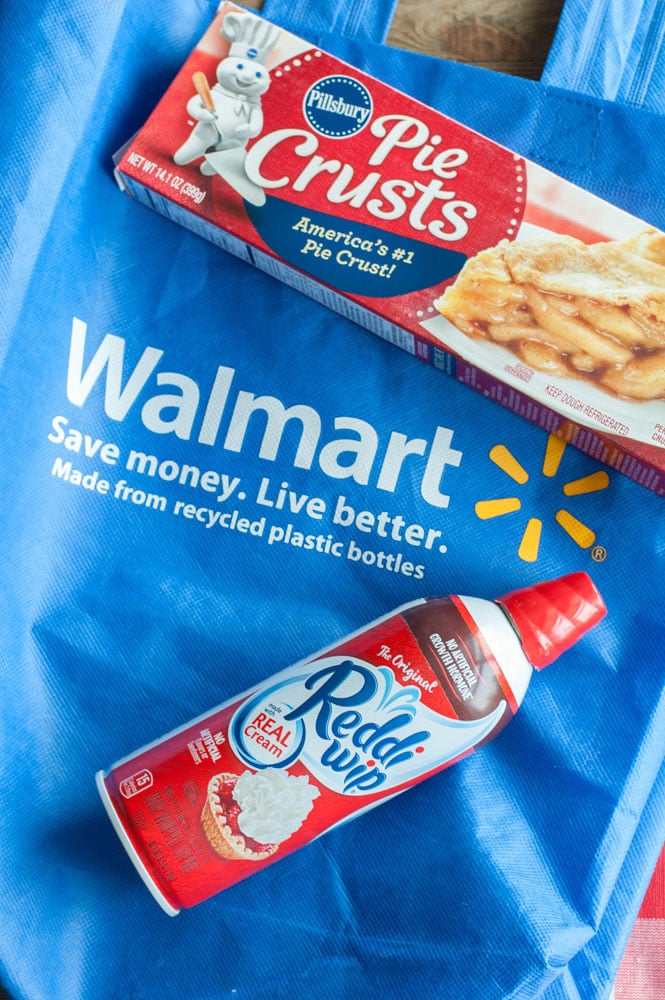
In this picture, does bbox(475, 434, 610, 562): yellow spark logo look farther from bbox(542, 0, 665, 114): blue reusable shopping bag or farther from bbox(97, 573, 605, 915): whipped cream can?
bbox(542, 0, 665, 114): blue reusable shopping bag

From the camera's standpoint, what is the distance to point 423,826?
73cm

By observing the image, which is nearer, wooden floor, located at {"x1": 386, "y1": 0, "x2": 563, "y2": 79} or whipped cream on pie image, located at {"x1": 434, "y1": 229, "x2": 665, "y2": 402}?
whipped cream on pie image, located at {"x1": 434, "y1": 229, "x2": 665, "y2": 402}

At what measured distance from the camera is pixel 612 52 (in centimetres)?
76

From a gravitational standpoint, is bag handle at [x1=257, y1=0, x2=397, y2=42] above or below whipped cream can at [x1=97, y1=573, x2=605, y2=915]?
above

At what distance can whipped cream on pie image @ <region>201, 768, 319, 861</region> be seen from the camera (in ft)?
2.14

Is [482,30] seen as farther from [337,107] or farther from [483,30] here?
[337,107]

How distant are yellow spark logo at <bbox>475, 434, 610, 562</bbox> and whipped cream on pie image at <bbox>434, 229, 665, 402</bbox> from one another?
0.09 m

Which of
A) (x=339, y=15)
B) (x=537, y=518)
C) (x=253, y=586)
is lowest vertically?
(x=253, y=586)

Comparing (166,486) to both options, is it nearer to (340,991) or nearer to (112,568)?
(112,568)

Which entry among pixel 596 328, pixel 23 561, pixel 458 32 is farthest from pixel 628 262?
pixel 23 561

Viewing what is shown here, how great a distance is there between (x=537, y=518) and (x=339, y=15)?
1.54 feet

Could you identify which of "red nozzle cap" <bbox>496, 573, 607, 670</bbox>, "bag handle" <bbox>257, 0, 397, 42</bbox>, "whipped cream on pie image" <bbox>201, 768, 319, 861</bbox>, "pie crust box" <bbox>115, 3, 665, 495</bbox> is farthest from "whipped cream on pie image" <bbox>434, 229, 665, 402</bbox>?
"whipped cream on pie image" <bbox>201, 768, 319, 861</bbox>

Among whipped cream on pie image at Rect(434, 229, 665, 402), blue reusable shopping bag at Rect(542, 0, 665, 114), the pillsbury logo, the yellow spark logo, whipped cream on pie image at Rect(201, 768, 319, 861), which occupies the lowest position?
whipped cream on pie image at Rect(201, 768, 319, 861)

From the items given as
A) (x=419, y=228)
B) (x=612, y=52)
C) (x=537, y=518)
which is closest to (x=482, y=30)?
(x=612, y=52)
